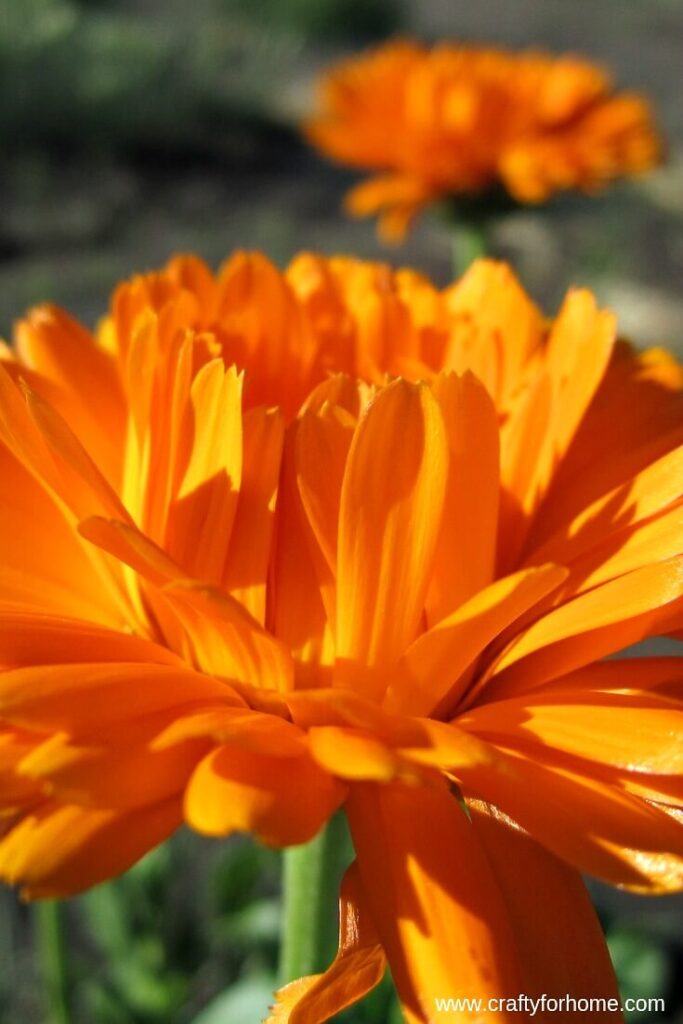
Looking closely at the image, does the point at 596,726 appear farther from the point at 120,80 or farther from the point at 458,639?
the point at 120,80

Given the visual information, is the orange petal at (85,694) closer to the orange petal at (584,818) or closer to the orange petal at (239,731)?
the orange petal at (239,731)

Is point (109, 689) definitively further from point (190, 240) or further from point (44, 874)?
point (190, 240)

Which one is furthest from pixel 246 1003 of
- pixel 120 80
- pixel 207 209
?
pixel 120 80

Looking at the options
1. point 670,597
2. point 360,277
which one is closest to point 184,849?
point 360,277

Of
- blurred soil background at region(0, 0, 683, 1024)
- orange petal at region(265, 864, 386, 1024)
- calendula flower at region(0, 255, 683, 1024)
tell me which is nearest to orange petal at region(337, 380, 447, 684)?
calendula flower at region(0, 255, 683, 1024)

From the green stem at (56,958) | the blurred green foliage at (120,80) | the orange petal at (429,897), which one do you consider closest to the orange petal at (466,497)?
the orange petal at (429,897)
